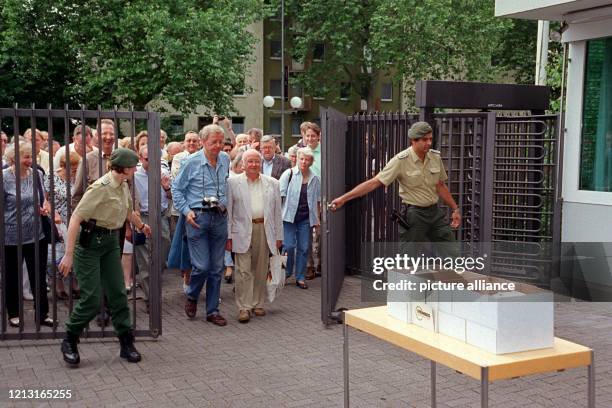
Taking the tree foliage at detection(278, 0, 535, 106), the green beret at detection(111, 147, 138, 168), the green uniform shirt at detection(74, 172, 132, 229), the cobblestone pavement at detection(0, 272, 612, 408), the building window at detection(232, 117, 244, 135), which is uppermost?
the tree foliage at detection(278, 0, 535, 106)

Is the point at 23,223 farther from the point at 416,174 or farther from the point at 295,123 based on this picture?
the point at 295,123

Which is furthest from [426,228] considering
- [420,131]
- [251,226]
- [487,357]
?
[487,357]

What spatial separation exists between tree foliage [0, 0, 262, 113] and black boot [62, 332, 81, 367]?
2320 cm

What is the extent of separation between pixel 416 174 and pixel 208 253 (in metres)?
2.40

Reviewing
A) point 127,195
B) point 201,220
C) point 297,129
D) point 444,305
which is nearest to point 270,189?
point 201,220

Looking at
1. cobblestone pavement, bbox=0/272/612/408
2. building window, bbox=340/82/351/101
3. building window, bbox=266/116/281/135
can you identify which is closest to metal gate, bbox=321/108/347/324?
cobblestone pavement, bbox=0/272/612/408

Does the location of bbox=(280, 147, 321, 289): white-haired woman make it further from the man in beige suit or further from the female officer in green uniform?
the female officer in green uniform

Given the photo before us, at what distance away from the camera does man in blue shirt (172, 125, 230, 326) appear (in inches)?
304

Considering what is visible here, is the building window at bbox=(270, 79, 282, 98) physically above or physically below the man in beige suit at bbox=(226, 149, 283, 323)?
above

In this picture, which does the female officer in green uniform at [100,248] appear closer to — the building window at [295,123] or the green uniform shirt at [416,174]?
the green uniform shirt at [416,174]

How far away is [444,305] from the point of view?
3.82 metres

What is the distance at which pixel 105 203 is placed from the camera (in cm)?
598

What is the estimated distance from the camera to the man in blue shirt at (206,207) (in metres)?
7.71

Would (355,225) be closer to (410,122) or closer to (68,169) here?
(410,122)
